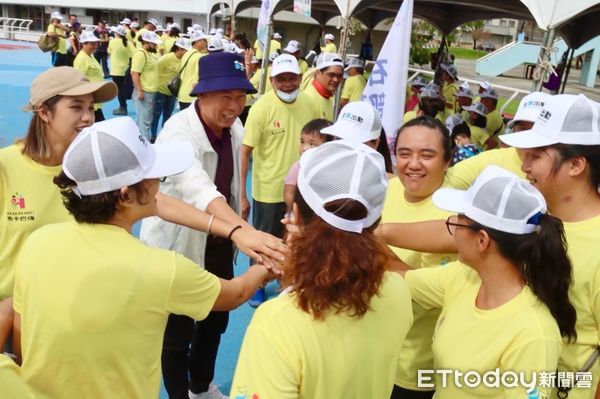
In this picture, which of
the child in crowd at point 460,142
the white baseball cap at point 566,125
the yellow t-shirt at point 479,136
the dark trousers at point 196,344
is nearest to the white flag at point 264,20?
the yellow t-shirt at point 479,136

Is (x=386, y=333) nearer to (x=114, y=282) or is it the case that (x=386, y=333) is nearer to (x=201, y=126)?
(x=114, y=282)

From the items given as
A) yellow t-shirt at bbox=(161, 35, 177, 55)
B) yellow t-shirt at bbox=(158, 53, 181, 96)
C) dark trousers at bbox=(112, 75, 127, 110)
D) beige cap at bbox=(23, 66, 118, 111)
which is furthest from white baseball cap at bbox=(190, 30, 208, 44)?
beige cap at bbox=(23, 66, 118, 111)

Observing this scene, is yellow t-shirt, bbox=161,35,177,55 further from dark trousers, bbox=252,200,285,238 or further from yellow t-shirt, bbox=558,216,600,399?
yellow t-shirt, bbox=558,216,600,399

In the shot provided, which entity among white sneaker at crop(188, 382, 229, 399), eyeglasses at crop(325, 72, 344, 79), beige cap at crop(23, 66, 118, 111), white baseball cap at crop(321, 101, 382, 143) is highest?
eyeglasses at crop(325, 72, 344, 79)

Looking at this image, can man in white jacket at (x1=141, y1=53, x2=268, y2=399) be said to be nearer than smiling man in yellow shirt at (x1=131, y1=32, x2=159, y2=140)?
Yes

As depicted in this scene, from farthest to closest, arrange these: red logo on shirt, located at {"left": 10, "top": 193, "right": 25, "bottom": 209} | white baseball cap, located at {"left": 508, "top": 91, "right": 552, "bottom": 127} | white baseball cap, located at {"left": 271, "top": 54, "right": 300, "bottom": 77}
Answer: white baseball cap, located at {"left": 271, "top": 54, "right": 300, "bottom": 77}
white baseball cap, located at {"left": 508, "top": 91, "right": 552, "bottom": 127}
red logo on shirt, located at {"left": 10, "top": 193, "right": 25, "bottom": 209}

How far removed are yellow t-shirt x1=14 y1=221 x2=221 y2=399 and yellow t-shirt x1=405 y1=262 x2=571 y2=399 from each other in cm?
88

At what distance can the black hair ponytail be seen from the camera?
1.61 meters

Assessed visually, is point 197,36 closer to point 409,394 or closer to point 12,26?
point 409,394

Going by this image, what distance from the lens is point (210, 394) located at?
10.1 ft

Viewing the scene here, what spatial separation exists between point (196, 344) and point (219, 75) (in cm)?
152

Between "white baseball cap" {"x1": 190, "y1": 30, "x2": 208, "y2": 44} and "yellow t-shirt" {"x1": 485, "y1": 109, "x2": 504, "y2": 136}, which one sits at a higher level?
"white baseball cap" {"x1": 190, "y1": 30, "x2": 208, "y2": 44}

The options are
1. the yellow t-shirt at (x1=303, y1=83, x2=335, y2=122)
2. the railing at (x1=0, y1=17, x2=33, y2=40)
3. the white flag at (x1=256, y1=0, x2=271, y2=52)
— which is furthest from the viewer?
the railing at (x1=0, y1=17, x2=33, y2=40)

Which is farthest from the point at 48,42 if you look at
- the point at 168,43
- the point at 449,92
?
the point at 449,92
